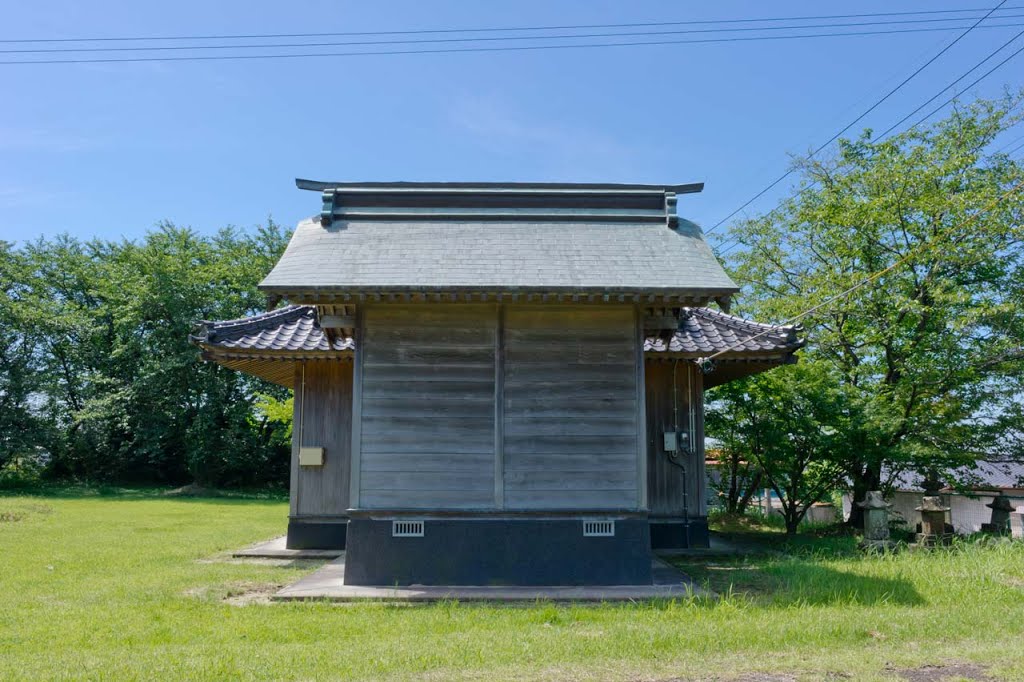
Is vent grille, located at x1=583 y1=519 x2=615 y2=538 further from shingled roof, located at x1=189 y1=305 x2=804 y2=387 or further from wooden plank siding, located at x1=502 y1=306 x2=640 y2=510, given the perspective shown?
shingled roof, located at x1=189 y1=305 x2=804 y2=387

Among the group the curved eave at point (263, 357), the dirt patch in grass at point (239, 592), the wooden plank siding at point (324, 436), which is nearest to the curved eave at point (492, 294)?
the curved eave at point (263, 357)

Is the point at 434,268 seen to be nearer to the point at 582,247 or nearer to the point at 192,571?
the point at 582,247

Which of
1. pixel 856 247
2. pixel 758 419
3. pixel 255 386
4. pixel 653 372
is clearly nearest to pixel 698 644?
pixel 653 372

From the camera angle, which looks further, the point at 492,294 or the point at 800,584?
the point at 492,294

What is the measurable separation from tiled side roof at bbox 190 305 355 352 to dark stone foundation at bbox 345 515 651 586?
2.91 meters

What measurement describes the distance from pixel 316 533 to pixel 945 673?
27.8 ft

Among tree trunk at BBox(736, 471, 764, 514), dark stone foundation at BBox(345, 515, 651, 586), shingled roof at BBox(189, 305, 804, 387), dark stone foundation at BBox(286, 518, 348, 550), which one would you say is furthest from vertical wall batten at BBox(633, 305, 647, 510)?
tree trunk at BBox(736, 471, 764, 514)

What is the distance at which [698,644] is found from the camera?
5699 millimetres

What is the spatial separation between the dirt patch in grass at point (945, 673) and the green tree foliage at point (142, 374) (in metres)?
28.6

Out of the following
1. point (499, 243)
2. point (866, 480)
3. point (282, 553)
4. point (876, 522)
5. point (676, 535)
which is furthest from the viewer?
point (866, 480)

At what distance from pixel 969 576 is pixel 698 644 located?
13.5 ft

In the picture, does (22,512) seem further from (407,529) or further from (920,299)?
(920,299)

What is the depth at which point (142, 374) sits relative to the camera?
3022 centimetres

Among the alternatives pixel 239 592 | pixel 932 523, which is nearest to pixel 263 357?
pixel 239 592
